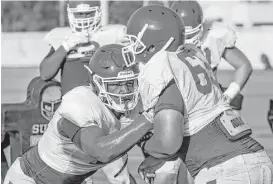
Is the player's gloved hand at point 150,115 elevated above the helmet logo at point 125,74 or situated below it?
above

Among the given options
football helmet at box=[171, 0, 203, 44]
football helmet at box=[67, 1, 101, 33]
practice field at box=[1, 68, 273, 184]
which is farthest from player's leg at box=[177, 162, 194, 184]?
football helmet at box=[67, 1, 101, 33]

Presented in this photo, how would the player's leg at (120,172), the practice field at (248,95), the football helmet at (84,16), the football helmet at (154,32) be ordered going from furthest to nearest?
1. the practice field at (248,95)
2. the football helmet at (84,16)
3. the player's leg at (120,172)
4. the football helmet at (154,32)

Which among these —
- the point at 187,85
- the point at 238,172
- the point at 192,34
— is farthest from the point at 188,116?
the point at 192,34

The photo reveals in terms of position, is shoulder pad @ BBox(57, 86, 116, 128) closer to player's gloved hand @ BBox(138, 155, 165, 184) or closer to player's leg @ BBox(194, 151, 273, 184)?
player's gloved hand @ BBox(138, 155, 165, 184)

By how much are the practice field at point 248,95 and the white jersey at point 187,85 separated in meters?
2.76

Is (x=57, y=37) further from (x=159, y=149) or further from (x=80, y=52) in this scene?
(x=159, y=149)

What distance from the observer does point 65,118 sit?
3.99m

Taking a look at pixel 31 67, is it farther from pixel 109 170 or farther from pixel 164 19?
pixel 164 19

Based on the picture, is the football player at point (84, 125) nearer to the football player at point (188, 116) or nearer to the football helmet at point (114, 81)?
the football helmet at point (114, 81)

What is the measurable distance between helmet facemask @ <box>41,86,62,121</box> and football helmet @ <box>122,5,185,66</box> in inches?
104

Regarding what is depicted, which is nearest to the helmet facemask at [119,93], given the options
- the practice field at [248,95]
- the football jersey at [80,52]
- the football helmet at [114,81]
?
the football helmet at [114,81]

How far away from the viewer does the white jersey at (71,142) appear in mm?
4004

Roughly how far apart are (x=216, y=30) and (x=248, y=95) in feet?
18.3

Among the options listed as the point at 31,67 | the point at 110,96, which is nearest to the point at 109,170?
the point at 110,96
